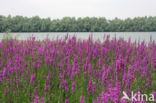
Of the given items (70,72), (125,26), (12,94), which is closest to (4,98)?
(12,94)

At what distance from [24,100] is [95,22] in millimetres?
34605

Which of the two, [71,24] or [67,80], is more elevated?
[71,24]

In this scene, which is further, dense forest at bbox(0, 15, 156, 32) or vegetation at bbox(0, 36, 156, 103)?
dense forest at bbox(0, 15, 156, 32)

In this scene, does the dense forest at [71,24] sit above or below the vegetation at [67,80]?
above

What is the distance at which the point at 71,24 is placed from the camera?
35.4 meters

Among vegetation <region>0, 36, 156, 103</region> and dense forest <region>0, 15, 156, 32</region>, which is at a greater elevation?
dense forest <region>0, 15, 156, 32</region>

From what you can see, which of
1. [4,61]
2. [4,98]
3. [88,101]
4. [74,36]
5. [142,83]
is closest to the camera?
[88,101]

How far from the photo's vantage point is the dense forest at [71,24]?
34562 mm

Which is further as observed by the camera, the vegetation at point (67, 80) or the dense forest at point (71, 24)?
the dense forest at point (71, 24)

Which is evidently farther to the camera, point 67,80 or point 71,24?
point 71,24

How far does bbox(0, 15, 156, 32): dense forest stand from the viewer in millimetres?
34562

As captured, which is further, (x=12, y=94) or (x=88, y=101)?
(x=12, y=94)

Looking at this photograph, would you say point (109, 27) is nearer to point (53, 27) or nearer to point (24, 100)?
point (53, 27)

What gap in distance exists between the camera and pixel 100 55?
5172mm
